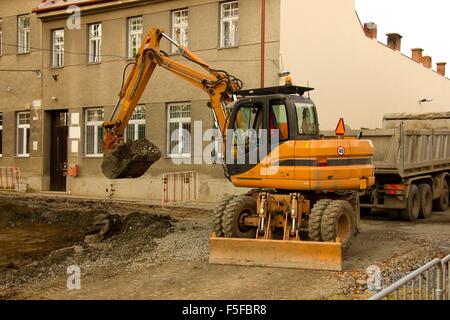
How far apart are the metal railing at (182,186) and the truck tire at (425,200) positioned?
7.23 meters

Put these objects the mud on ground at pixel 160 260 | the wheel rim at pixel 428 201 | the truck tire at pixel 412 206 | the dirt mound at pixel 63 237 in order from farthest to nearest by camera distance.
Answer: the wheel rim at pixel 428 201 < the truck tire at pixel 412 206 < the dirt mound at pixel 63 237 < the mud on ground at pixel 160 260

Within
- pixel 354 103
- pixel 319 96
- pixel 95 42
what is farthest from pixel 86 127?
pixel 354 103

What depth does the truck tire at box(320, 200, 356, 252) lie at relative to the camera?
8.62 meters

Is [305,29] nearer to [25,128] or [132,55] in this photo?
[132,55]

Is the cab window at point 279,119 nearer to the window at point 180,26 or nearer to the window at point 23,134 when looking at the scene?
the window at point 180,26

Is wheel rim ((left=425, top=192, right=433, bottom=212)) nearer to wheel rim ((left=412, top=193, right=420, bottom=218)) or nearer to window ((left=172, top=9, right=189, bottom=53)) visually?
wheel rim ((left=412, top=193, right=420, bottom=218))

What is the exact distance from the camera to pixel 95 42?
2170cm

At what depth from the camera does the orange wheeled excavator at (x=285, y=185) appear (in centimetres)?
860

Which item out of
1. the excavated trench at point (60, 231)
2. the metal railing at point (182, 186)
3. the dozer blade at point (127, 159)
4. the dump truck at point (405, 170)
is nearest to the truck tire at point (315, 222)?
the excavated trench at point (60, 231)

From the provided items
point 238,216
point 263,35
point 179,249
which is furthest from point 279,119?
point 263,35

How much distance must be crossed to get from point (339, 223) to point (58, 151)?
16.0 meters

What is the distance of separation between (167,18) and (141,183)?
5906 mm

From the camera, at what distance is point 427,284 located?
4977 millimetres

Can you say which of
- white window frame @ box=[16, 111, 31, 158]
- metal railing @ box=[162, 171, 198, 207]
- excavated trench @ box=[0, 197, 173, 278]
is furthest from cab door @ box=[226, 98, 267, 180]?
white window frame @ box=[16, 111, 31, 158]
